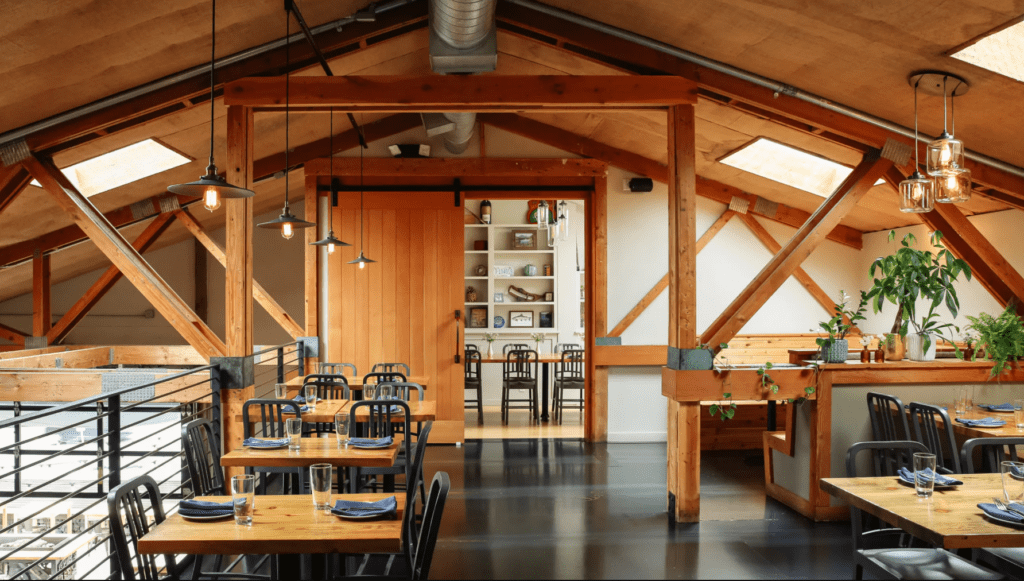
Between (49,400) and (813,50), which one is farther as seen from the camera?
(49,400)

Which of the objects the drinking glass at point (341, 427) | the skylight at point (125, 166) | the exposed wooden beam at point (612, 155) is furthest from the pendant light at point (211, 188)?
the exposed wooden beam at point (612, 155)

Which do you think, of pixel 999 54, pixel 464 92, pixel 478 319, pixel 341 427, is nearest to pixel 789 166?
pixel 999 54

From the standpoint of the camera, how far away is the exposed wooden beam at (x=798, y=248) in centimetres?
512

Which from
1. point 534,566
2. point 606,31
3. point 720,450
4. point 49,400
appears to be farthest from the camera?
point 720,450

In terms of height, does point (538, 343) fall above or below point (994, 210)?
below

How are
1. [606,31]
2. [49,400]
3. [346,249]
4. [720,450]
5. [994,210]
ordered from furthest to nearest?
1. [346,249]
2. [720,450]
3. [49,400]
4. [994,210]
5. [606,31]

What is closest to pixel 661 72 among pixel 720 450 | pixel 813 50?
pixel 813 50

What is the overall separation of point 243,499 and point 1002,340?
5194 millimetres

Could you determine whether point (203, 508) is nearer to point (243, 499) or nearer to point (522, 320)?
point (243, 499)

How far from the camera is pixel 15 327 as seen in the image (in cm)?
998

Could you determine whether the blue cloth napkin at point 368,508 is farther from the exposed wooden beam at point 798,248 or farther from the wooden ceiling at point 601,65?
the exposed wooden beam at point 798,248

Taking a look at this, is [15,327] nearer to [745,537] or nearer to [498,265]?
[498,265]

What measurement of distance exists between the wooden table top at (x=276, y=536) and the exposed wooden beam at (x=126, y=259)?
109 inches

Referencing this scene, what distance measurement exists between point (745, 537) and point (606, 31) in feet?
11.8
